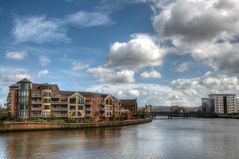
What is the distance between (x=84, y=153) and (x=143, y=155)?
10.6 m

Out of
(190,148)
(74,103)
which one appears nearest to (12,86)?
(74,103)

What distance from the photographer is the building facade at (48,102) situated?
14030 cm

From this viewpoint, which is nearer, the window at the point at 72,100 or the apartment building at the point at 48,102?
the apartment building at the point at 48,102

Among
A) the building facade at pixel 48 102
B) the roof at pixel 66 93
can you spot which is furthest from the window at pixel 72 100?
the roof at pixel 66 93

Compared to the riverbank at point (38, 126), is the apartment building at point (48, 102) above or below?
above

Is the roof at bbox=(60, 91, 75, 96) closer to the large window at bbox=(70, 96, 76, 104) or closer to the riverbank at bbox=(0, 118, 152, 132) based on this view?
the large window at bbox=(70, 96, 76, 104)

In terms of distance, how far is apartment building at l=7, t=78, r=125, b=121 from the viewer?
140312 mm

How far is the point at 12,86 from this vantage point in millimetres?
143875

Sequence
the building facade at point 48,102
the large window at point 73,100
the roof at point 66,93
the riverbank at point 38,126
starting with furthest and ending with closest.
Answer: the roof at point 66,93, the large window at point 73,100, the building facade at point 48,102, the riverbank at point 38,126

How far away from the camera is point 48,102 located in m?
144

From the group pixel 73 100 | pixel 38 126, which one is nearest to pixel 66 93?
pixel 73 100

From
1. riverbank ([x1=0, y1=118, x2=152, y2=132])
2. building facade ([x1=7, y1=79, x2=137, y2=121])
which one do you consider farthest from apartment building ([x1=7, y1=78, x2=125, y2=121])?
riverbank ([x1=0, y1=118, x2=152, y2=132])

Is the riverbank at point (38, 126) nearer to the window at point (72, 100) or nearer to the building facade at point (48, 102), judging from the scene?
the building facade at point (48, 102)

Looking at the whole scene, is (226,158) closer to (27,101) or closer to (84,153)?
(84,153)
